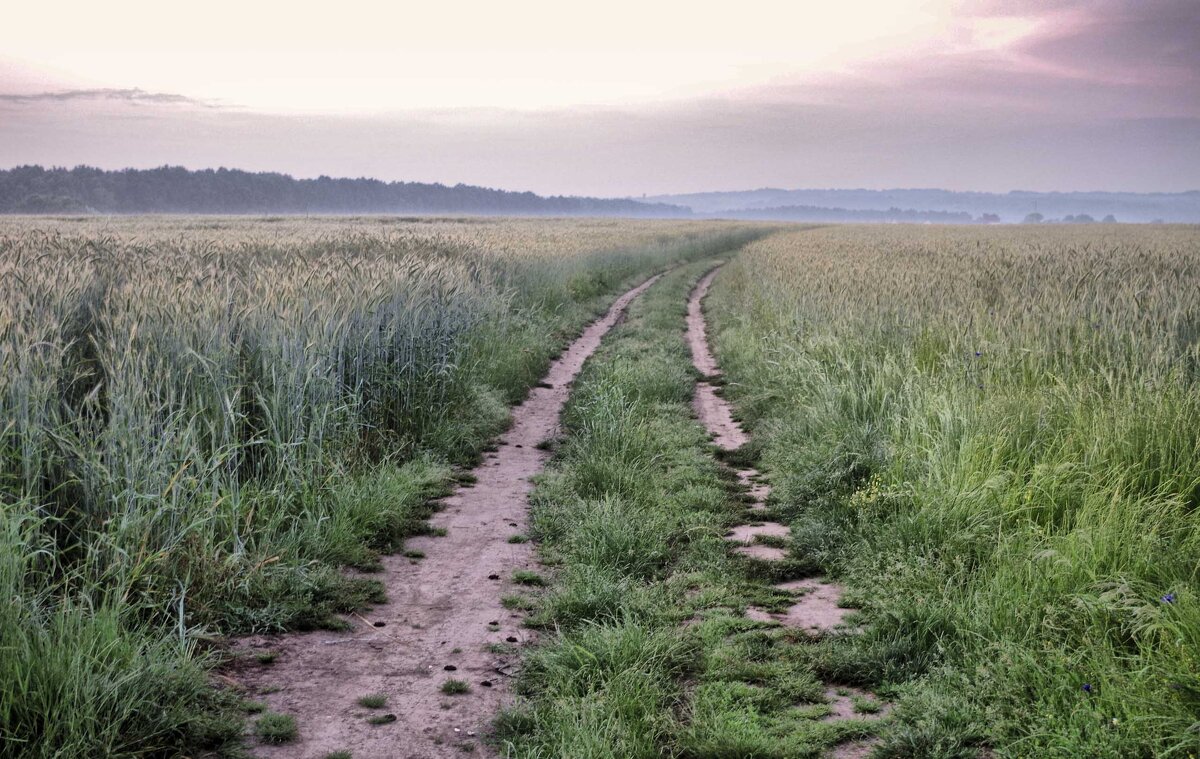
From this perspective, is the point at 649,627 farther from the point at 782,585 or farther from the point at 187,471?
the point at 187,471

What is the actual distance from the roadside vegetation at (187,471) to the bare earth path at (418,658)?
0.74 feet

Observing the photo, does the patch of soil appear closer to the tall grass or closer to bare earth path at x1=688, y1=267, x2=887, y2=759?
bare earth path at x1=688, y1=267, x2=887, y2=759

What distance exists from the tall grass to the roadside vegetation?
11.3ft

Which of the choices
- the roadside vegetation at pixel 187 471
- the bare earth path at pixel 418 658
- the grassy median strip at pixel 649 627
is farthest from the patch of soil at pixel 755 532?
the roadside vegetation at pixel 187 471

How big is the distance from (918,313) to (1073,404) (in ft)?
15.0

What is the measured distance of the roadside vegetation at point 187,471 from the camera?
3725 millimetres

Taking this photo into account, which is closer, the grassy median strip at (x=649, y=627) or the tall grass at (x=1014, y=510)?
the tall grass at (x=1014, y=510)

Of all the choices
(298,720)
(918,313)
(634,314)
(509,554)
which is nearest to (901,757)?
(298,720)

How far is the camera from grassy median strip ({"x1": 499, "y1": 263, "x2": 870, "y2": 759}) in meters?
3.93

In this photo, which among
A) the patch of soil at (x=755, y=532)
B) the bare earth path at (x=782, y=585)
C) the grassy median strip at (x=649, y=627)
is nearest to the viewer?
the grassy median strip at (x=649, y=627)

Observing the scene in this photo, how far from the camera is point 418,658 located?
4801 mm

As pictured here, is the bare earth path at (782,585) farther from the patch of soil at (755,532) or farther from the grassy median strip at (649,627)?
the grassy median strip at (649,627)

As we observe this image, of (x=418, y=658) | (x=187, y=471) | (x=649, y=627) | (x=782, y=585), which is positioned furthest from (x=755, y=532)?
(x=187, y=471)

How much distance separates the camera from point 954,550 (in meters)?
5.45
